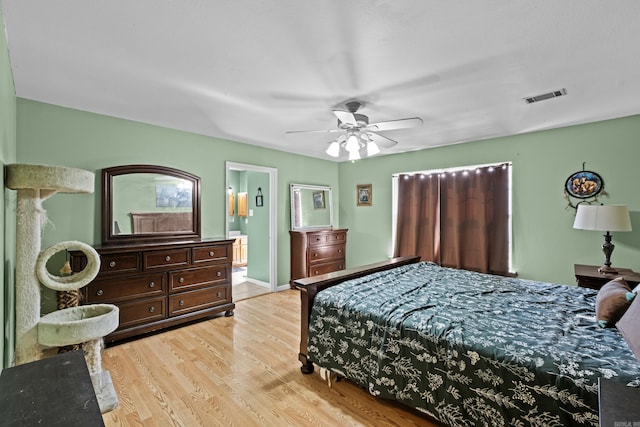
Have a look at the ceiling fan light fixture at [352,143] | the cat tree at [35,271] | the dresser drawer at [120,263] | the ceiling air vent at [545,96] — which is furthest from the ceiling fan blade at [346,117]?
the dresser drawer at [120,263]

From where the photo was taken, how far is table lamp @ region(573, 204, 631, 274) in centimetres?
290

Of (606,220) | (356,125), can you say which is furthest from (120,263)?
(606,220)

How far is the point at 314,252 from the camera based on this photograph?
516cm

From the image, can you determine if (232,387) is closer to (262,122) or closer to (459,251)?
(262,122)

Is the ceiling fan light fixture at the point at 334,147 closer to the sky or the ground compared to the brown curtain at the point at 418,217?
closer to the sky

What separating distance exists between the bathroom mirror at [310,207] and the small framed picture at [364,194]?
0.59 metres

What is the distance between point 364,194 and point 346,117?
3131 millimetres

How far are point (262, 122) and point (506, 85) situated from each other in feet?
8.10

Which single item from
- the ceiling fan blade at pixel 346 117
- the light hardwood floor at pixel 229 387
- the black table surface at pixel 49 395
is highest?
the ceiling fan blade at pixel 346 117

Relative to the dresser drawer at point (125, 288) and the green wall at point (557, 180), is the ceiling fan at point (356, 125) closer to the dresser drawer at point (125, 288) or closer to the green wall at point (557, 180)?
the green wall at point (557, 180)

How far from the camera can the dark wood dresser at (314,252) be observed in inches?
199

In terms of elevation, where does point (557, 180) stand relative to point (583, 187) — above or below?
above

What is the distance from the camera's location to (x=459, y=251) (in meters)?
4.41

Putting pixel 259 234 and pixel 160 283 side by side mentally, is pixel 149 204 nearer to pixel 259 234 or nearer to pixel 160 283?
pixel 160 283
